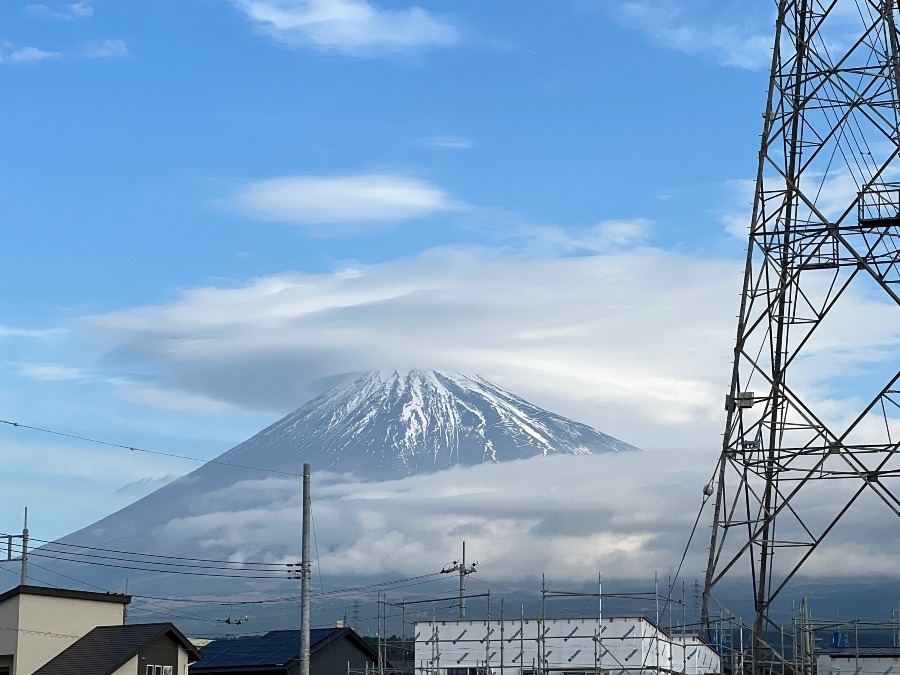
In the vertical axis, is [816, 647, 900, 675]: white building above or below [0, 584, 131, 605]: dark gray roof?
below

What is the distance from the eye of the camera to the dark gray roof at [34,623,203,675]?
168 ft

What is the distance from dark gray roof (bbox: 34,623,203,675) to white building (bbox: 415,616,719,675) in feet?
33.1

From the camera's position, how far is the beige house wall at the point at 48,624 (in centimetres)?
5156

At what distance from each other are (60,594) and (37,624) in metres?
1.39

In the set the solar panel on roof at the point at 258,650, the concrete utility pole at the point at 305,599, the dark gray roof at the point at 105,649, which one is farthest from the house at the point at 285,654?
the concrete utility pole at the point at 305,599

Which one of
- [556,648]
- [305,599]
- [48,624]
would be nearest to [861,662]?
[556,648]

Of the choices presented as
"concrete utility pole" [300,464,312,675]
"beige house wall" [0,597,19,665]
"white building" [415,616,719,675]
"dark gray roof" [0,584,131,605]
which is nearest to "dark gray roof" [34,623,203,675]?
"dark gray roof" [0,584,131,605]

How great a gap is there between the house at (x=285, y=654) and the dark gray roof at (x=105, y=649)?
37.2 feet

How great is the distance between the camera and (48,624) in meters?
52.6

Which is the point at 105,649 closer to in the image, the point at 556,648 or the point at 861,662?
the point at 556,648

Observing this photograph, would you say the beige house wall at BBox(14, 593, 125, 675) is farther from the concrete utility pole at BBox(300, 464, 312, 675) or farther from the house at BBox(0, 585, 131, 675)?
the concrete utility pole at BBox(300, 464, 312, 675)

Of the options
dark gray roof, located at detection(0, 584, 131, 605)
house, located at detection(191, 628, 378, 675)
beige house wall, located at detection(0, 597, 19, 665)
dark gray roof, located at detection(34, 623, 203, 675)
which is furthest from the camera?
house, located at detection(191, 628, 378, 675)

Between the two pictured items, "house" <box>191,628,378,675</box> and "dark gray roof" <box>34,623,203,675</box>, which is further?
"house" <box>191,628,378,675</box>

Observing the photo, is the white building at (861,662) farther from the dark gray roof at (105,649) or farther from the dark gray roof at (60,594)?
the dark gray roof at (60,594)
